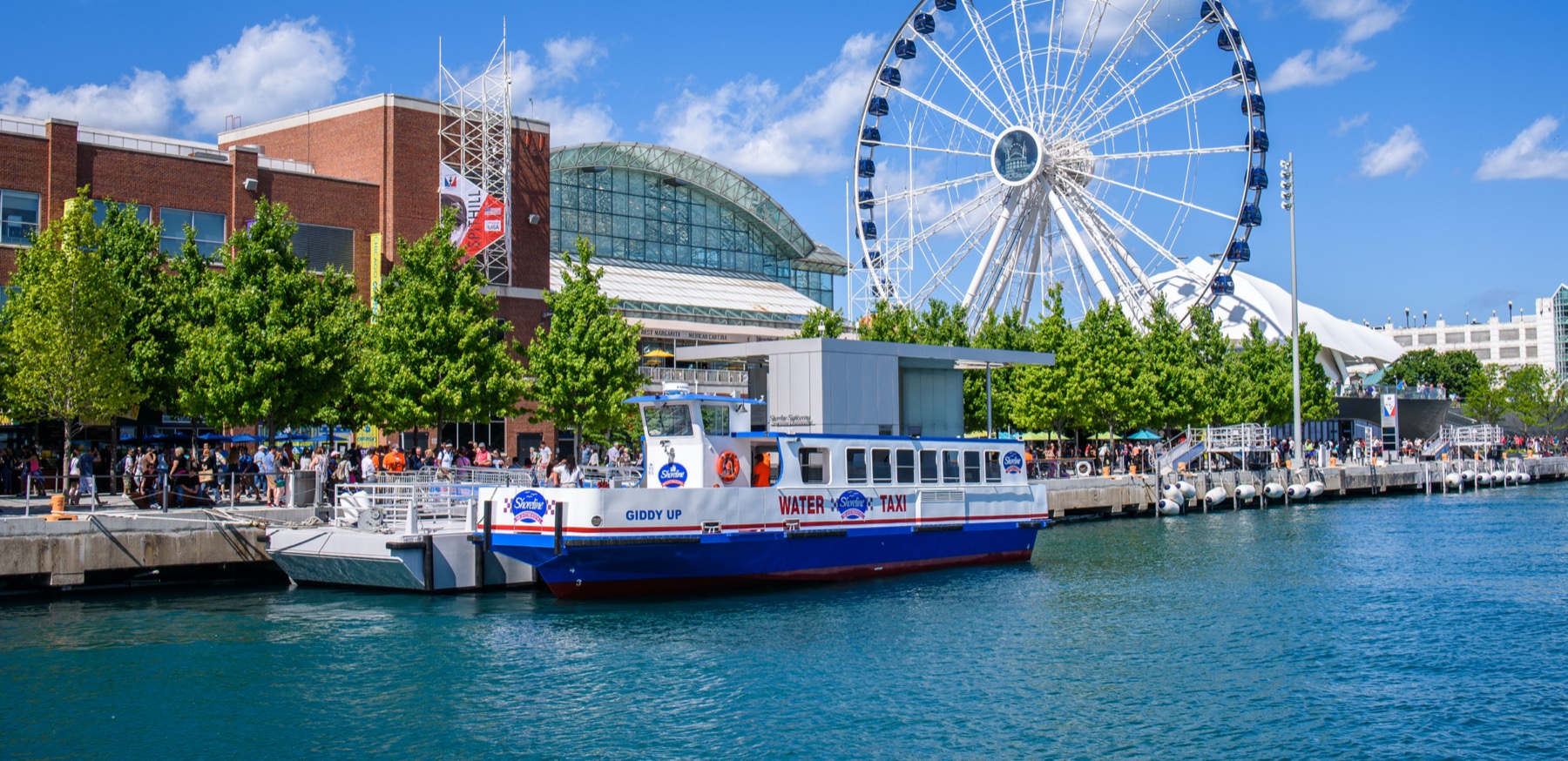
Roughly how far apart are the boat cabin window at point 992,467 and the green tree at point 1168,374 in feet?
107

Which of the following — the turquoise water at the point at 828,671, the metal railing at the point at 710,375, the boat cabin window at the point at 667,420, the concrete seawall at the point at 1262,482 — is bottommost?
the turquoise water at the point at 828,671

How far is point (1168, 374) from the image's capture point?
230 feet

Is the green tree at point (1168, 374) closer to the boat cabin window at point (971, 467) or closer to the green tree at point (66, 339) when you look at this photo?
the boat cabin window at point (971, 467)

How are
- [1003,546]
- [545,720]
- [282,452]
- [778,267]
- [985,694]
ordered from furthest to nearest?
[778,267] < [282,452] < [1003,546] < [985,694] < [545,720]

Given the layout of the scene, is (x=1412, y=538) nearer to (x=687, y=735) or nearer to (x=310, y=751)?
(x=687, y=735)

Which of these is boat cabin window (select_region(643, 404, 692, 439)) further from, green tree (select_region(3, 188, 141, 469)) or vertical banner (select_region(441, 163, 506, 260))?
vertical banner (select_region(441, 163, 506, 260))

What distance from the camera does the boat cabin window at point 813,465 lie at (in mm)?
32062

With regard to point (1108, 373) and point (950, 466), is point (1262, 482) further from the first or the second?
point (950, 466)


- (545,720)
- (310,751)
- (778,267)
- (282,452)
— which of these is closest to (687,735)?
(545,720)

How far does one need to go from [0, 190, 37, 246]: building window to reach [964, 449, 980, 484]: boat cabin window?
35007 mm

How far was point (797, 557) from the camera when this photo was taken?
32062 mm

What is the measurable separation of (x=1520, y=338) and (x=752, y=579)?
184 meters

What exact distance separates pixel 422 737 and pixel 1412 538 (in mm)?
37825

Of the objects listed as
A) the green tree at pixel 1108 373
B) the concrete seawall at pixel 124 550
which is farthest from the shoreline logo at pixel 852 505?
the green tree at pixel 1108 373
